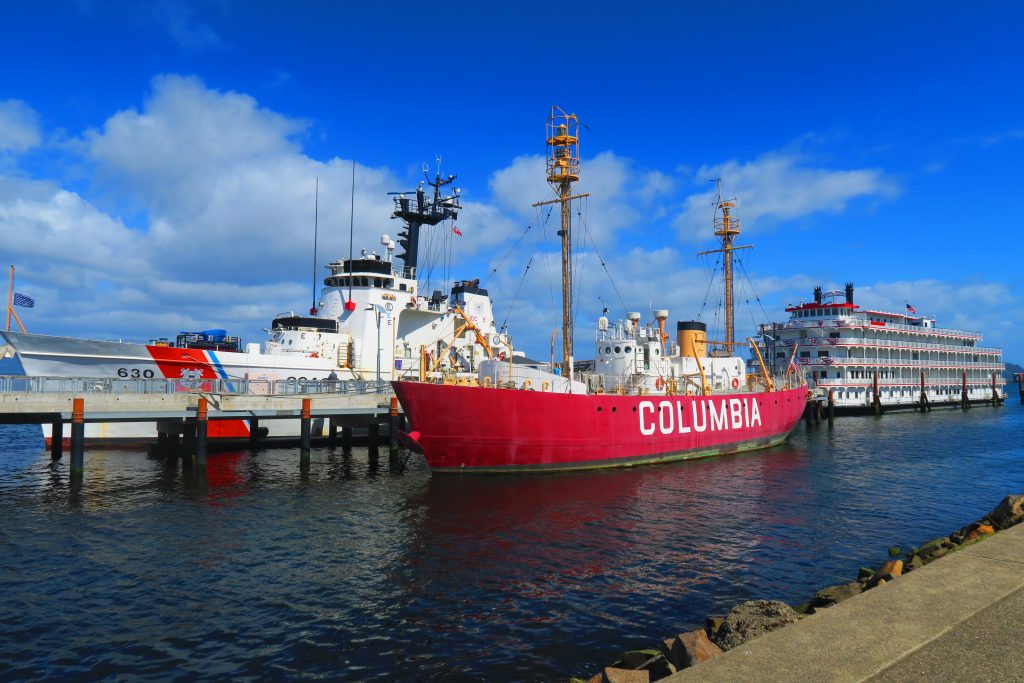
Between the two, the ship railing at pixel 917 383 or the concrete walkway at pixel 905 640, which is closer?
the concrete walkway at pixel 905 640

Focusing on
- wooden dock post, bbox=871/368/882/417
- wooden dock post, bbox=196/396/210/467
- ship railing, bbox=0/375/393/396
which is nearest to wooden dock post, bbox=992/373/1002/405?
wooden dock post, bbox=871/368/882/417

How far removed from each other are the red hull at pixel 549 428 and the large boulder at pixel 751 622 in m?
13.5

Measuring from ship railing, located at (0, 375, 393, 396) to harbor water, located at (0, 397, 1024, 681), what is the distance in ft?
10.2

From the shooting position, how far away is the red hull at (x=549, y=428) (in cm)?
2098

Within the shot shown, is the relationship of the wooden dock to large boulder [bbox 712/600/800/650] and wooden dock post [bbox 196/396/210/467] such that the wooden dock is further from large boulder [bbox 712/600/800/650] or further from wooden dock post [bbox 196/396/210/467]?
large boulder [bbox 712/600/800/650]

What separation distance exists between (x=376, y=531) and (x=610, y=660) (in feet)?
26.9

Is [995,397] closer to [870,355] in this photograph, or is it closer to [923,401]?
[923,401]

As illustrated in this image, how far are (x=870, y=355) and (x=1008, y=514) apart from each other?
2099 inches

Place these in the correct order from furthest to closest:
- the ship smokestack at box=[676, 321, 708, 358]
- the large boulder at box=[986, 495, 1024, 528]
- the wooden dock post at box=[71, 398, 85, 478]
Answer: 1. the ship smokestack at box=[676, 321, 708, 358]
2. the wooden dock post at box=[71, 398, 85, 478]
3. the large boulder at box=[986, 495, 1024, 528]

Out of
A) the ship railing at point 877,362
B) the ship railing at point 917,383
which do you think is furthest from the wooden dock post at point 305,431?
the ship railing at point 917,383

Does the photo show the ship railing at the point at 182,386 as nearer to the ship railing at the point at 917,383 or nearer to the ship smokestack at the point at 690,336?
the ship smokestack at the point at 690,336

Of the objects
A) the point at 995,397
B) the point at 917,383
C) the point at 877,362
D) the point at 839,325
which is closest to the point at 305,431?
the point at 839,325

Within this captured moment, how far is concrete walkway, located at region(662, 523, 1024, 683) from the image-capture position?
505 cm

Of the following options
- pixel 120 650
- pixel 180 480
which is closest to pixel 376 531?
pixel 120 650
